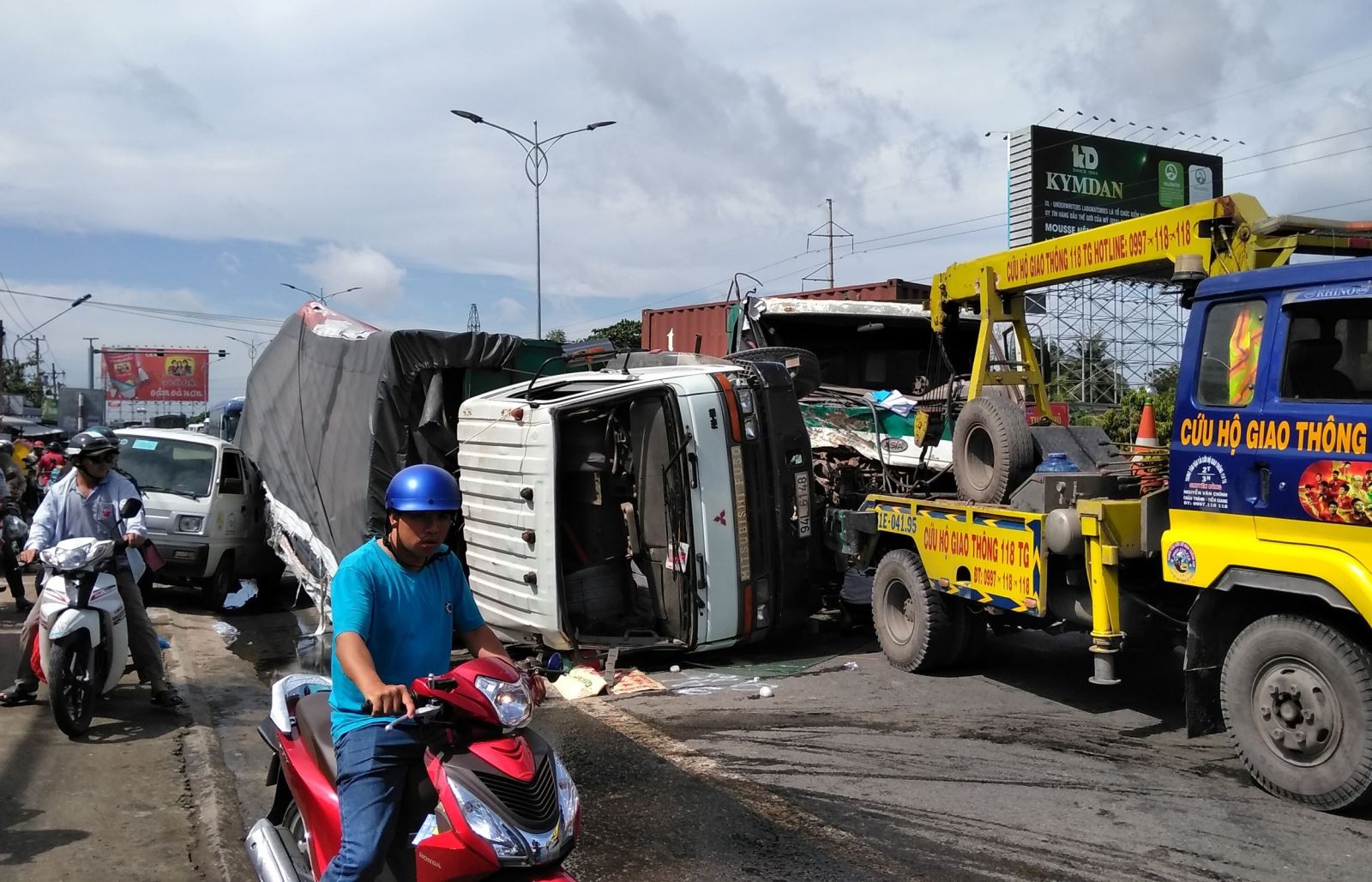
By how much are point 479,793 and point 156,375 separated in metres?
81.0

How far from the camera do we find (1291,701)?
4.75m

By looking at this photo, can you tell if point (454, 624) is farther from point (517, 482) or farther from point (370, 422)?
point (370, 422)

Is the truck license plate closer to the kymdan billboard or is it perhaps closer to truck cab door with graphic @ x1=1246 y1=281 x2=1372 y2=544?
truck cab door with graphic @ x1=1246 y1=281 x2=1372 y2=544

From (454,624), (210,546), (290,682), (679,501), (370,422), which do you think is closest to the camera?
(454,624)

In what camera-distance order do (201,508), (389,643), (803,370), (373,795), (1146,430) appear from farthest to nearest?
(201,508)
(803,370)
(1146,430)
(389,643)
(373,795)

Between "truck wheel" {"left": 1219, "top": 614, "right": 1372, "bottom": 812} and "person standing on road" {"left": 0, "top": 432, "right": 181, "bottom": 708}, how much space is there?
591 centimetres

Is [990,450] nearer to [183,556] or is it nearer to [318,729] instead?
[318,729]

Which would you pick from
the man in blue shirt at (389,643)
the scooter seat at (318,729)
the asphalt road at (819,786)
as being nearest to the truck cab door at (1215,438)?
the asphalt road at (819,786)

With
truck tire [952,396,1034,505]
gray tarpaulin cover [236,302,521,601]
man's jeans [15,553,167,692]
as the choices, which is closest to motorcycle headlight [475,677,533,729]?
man's jeans [15,553,167,692]

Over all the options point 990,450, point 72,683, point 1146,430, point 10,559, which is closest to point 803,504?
point 990,450

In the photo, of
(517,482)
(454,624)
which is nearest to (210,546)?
(517,482)

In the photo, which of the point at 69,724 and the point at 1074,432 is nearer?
the point at 69,724

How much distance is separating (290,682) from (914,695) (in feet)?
14.3

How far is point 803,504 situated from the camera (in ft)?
26.1
